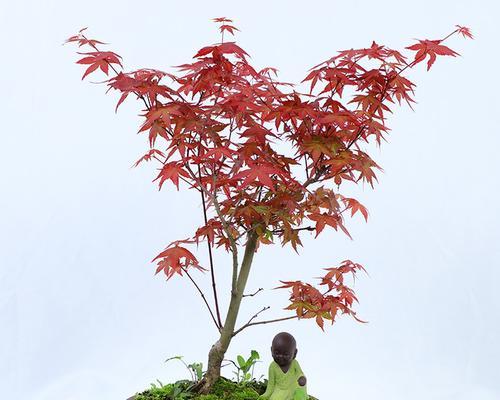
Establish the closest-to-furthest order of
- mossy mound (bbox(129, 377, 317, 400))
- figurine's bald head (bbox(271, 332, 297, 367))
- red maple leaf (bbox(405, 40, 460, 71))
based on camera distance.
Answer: red maple leaf (bbox(405, 40, 460, 71)), figurine's bald head (bbox(271, 332, 297, 367)), mossy mound (bbox(129, 377, 317, 400))

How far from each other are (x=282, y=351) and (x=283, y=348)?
1 centimetres

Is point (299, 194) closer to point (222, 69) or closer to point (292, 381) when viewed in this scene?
point (222, 69)

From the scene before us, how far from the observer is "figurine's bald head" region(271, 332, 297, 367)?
305 centimetres

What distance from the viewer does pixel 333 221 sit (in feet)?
9.08

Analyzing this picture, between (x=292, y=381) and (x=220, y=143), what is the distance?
99cm

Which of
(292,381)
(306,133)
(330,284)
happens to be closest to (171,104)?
(306,133)

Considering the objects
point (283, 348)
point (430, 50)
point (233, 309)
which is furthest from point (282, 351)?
point (430, 50)

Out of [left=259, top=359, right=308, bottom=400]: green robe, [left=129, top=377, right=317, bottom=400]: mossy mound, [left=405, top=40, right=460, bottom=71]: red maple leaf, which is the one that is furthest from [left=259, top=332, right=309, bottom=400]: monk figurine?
[left=405, top=40, right=460, bottom=71]: red maple leaf

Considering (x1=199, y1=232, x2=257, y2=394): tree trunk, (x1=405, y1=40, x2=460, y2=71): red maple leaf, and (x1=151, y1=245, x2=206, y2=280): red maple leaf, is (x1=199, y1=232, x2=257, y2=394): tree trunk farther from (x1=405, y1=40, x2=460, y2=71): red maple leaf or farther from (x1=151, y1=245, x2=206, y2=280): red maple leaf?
(x1=405, y1=40, x2=460, y2=71): red maple leaf

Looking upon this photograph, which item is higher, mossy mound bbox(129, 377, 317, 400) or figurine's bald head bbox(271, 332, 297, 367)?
figurine's bald head bbox(271, 332, 297, 367)

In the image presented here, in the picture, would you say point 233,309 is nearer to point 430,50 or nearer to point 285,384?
point 285,384

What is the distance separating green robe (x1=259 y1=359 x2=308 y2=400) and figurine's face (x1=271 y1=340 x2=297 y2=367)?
50 mm

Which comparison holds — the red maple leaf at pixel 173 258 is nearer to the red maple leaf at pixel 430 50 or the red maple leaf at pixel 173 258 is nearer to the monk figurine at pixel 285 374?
the monk figurine at pixel 285 374

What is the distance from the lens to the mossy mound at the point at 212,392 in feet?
10.4
